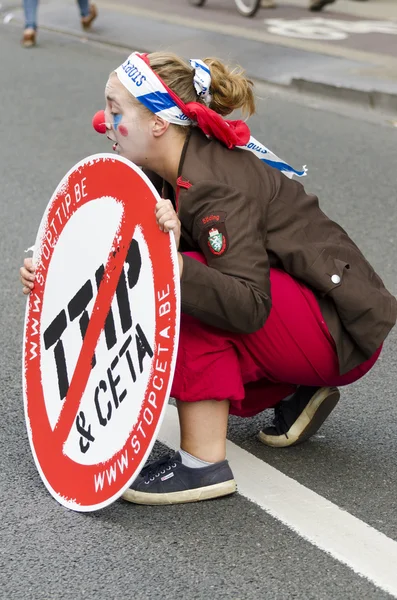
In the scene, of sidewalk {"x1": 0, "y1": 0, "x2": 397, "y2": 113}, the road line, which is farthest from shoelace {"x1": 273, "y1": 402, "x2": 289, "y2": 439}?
the road line

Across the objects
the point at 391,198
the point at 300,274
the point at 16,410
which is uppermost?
the point at 300,274

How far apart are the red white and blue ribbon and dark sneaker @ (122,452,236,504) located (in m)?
0.87

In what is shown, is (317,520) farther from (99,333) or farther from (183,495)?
(99,333)

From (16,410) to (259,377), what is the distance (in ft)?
2.92

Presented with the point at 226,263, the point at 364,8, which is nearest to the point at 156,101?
the point at 226,263

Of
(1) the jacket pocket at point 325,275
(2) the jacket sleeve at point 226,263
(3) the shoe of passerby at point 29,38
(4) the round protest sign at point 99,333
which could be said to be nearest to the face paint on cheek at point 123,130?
(4) the round protest sign at point 99,333

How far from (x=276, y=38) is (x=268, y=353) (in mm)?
9100

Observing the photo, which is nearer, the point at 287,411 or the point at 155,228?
the point at 155,228

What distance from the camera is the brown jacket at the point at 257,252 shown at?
9.14 ft

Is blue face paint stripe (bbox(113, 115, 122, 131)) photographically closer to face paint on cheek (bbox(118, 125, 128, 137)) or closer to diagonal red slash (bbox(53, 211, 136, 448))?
face paint on cheek (bbox(118, 125, 128, 137))

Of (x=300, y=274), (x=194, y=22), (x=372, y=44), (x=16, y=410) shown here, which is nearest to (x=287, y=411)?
(x=300, y=274)

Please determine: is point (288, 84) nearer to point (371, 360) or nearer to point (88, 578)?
point (371, 360)

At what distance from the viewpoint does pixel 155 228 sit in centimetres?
273

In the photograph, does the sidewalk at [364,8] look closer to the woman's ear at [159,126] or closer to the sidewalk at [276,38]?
the sidewalk at [276,38]
